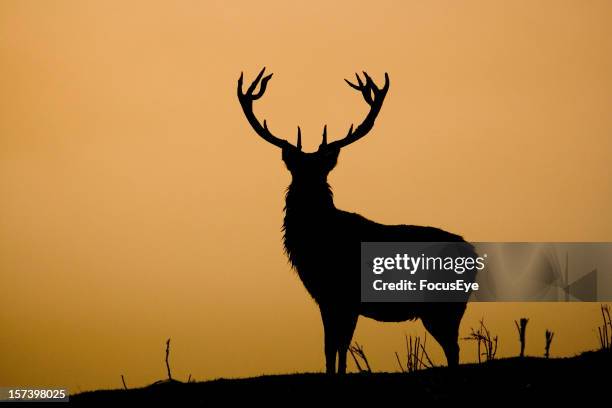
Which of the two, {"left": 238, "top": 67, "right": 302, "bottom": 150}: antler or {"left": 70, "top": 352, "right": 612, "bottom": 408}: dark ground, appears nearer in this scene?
{"left": 70, "top": 352, "right": 612, "bottom": 408}: dark ground

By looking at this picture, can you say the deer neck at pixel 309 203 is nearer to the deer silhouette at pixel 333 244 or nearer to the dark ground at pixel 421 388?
the deer silhouette at pixel 333 244

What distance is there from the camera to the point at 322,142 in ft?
47.9

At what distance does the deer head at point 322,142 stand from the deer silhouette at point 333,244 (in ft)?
0.05

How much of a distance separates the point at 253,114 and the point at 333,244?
2997 millimetres

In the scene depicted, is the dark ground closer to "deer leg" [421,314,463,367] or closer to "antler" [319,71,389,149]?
"deer leg" [421,314,463,367]

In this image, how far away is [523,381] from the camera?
418 inches

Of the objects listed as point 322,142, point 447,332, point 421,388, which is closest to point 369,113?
point 322,142

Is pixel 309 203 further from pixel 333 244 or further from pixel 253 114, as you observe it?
pixel 253 114

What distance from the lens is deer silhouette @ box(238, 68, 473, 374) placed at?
13.7 metres

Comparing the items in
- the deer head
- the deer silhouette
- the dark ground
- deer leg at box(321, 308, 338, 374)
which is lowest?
the dark ground

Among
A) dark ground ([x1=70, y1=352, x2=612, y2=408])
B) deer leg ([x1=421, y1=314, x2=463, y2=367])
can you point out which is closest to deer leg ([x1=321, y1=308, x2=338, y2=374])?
dark ground ([x1=70, y1=352, x2=612, y2=408])

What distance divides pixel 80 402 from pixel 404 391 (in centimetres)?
449

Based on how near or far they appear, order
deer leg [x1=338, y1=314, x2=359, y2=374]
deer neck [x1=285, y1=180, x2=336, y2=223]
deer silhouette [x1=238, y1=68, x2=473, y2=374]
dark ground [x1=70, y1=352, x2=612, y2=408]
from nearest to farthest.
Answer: dark ground [x1=70, y1=352, x2=612, y2=408] → deer leg [x1=338, y1=314, x2=359, y2=374] → deer silhouette [x1=238, y1=68, x2=473, y2=374] → deer neck [x1=285, y1=180, x2=336, y2=223]

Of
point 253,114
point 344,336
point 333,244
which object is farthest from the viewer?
point 253,114
